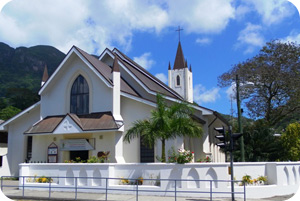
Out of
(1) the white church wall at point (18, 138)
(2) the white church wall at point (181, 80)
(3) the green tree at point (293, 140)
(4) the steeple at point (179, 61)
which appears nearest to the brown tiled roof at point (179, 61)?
(4) the steeple at point (179, 61)

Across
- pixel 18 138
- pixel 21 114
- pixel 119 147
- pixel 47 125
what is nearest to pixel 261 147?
pixel 119 147

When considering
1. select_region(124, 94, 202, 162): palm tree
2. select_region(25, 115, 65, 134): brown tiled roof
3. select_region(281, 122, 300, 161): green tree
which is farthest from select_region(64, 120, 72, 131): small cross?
select_region(281, 122, 300, 161): green tree

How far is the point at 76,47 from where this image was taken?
21938 millimetres

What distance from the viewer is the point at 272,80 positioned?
28.4 meters

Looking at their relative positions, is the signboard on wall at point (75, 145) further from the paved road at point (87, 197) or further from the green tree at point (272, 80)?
the green tree at point (272, 80)

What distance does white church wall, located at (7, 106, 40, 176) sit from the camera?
2430 cm

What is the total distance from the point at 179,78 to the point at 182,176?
7947 centimetres

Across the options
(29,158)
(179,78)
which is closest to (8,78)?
(179,78)

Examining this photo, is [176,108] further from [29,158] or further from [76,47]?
[29,158]

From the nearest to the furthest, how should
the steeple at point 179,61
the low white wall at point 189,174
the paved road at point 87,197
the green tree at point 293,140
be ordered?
the paved road at point 87,197 → the low white wall at point 189,174 → the green tree at point 293,140 → the steeple at point 179,61

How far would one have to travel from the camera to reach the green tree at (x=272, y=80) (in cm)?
2808

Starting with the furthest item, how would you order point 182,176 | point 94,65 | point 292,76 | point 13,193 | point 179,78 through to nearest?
point 179,78
point 292,76
point 94,65
point 13,193
point 182,176

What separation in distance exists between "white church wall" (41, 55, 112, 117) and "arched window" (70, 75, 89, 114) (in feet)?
0.92

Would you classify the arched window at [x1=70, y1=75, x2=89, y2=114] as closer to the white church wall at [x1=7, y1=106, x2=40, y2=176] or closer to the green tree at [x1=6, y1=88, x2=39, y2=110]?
the white church wall at [x1=7, y1=106, x2=40, y2=176]
